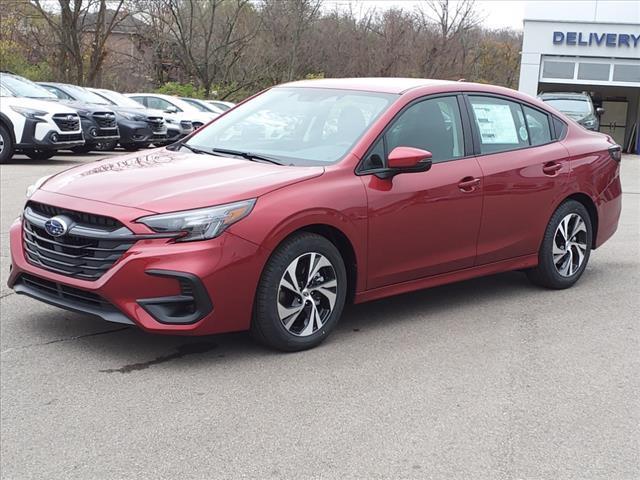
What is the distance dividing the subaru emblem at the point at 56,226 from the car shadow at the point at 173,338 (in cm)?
70

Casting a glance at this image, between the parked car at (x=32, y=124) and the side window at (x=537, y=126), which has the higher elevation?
the side window at (x=537, y=126)

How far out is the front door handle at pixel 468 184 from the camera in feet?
18.3

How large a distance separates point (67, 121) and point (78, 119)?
0.99ft

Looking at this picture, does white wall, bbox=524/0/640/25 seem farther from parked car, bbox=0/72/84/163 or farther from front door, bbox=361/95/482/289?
front door, bbox=361/95/482/289

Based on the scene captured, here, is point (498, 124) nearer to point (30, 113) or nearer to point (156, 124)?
point (30, 113)

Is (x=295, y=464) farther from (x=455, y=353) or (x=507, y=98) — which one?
(x=507, y=98)

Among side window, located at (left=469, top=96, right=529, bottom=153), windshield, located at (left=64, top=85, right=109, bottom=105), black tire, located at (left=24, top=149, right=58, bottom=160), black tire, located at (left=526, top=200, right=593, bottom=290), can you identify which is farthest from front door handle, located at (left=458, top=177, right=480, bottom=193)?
windshield, located at (left=64, top=85, right=109, bottom=105)

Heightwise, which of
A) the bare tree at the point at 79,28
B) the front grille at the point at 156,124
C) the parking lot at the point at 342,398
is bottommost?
the parking lot at the point at 342,398

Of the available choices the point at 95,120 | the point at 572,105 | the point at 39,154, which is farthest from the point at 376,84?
the point at 572,105

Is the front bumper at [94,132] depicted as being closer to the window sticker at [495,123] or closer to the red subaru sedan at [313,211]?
the red subaru sedan at [313,211]

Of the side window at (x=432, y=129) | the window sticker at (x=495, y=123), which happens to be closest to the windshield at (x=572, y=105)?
the window sticker at (x=495, y=123)

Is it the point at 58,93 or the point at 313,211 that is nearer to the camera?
the point at 313,211

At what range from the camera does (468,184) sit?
18.5 feet

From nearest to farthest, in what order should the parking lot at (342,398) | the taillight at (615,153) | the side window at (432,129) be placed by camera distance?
the parking lot at (342,398) < the side window at (432,129) < the taillight at (615,153)
